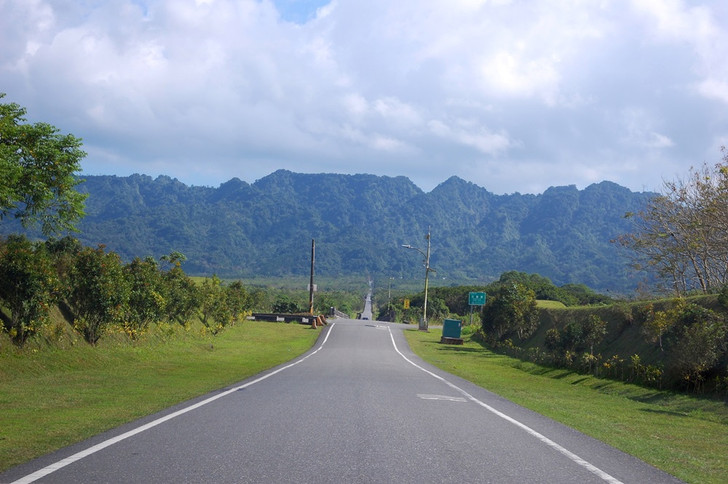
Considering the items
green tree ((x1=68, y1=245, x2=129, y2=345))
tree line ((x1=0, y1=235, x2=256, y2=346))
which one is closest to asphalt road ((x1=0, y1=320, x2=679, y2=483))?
tree line ((x1=0, y1=235, x2=256, y2=346))

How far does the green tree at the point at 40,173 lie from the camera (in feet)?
64.1

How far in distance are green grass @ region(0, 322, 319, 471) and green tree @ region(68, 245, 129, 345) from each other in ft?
2.66

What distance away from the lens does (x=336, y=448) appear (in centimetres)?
759

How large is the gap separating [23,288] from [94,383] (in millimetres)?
4295

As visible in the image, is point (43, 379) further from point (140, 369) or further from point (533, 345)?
point (533, 345)

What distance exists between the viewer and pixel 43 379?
1572cm

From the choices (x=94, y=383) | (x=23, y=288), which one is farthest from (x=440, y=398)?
(x=23, y=288)

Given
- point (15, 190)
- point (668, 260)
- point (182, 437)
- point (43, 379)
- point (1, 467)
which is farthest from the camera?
point (668, 260)

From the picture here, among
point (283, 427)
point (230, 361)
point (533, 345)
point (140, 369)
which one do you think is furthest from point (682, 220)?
point (283, 427)

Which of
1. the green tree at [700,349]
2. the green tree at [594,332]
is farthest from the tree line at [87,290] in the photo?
the green tree at [700,349]

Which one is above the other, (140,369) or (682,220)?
(682,220)

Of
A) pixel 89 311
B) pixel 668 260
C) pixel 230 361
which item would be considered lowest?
pixel 230 361

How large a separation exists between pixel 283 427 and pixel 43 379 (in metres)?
9.52

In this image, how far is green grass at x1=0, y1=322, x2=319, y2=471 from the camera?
8648mm
